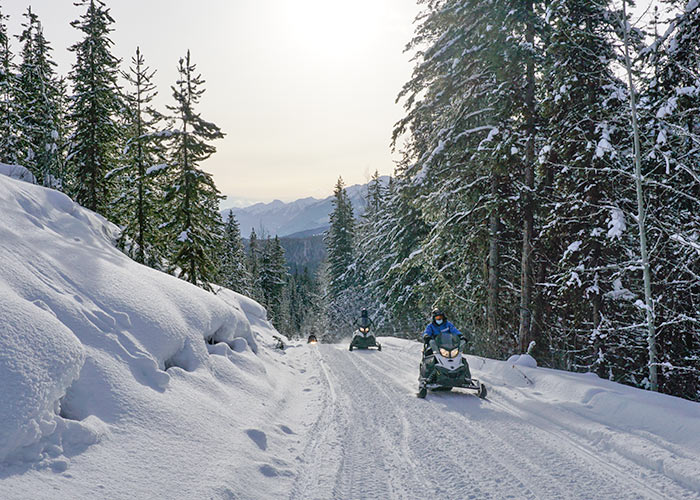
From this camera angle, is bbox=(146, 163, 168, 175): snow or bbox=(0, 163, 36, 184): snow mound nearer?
bbox=(0, 163, 36, 184): snow mound

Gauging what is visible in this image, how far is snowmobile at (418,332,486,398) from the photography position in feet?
29.6

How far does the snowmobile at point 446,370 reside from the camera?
355 inches

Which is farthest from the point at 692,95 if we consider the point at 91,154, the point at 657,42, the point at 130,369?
the point at 91,154

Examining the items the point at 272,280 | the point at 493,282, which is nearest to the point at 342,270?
the point at 272,280

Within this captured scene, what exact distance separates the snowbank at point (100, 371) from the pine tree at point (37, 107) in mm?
17431

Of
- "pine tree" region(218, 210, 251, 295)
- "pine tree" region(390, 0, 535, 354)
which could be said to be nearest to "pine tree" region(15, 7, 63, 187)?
"pine tree" region(218, 210, 251, 295)

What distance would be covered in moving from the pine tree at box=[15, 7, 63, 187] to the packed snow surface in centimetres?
1761

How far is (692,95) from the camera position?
29.5 feet

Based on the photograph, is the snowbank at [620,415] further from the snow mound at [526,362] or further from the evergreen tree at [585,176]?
the evergreen tree at [585,176]

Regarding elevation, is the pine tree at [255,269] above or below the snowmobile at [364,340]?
above

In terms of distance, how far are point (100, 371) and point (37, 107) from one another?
26.8 meters

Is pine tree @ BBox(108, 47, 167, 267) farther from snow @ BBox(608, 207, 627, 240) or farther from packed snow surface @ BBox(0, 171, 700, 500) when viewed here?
snow @ BBox(608, 207, 627, 240)

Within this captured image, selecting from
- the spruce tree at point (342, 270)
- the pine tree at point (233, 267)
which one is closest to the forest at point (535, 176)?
the pine tree at point (233, 267)

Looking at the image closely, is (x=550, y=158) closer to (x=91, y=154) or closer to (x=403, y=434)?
(x=403, y=434)
